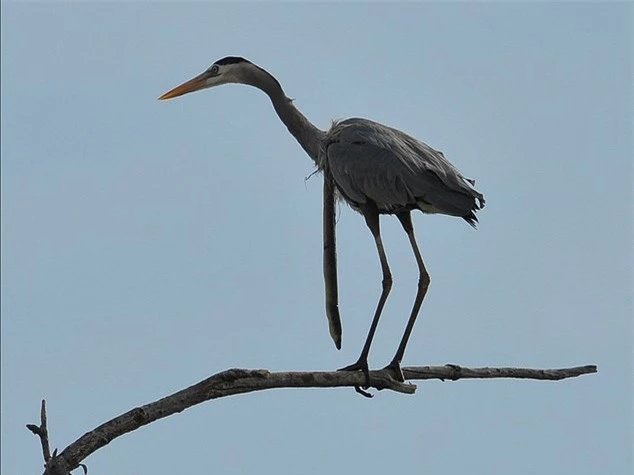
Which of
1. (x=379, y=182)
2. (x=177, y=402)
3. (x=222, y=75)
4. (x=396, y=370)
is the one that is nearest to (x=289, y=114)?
(x=222, y=75)

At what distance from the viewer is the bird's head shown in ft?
34.5

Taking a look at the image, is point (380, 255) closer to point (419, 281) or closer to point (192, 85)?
point (419, 281)

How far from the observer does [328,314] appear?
381 inches

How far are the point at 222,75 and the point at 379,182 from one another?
218cm

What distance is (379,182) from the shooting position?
9.08 metres

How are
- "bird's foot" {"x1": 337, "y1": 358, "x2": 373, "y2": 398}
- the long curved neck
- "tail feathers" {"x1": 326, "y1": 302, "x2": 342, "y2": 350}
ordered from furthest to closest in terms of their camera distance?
1. the long curved neck
2. "tail feathers" {"x1": 326, "y1": 302, "x2": 342, "y2": 350}
3. "bird's foot" {"x1": 337, "y1": 358, "x2": 373, "y2": 398}

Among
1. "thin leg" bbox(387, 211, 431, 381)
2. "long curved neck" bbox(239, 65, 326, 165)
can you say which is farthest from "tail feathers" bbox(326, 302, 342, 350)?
"long curved neck" bbox(239, 65, 326, 165)

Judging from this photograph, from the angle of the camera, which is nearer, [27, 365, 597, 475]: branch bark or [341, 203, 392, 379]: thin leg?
[27, 365, 597, 475]: branch bark

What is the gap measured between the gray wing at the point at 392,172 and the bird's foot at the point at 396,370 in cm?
114

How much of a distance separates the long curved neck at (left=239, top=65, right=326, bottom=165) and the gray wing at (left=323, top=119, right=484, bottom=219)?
1.55 ft

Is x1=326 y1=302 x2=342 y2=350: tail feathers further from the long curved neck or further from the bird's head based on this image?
the bird's head

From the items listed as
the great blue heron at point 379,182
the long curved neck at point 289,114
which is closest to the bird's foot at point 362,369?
the great blue heron at point 379,182

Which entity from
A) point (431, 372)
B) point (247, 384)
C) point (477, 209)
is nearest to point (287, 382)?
point (247, 384)

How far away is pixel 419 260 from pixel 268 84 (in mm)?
2223
